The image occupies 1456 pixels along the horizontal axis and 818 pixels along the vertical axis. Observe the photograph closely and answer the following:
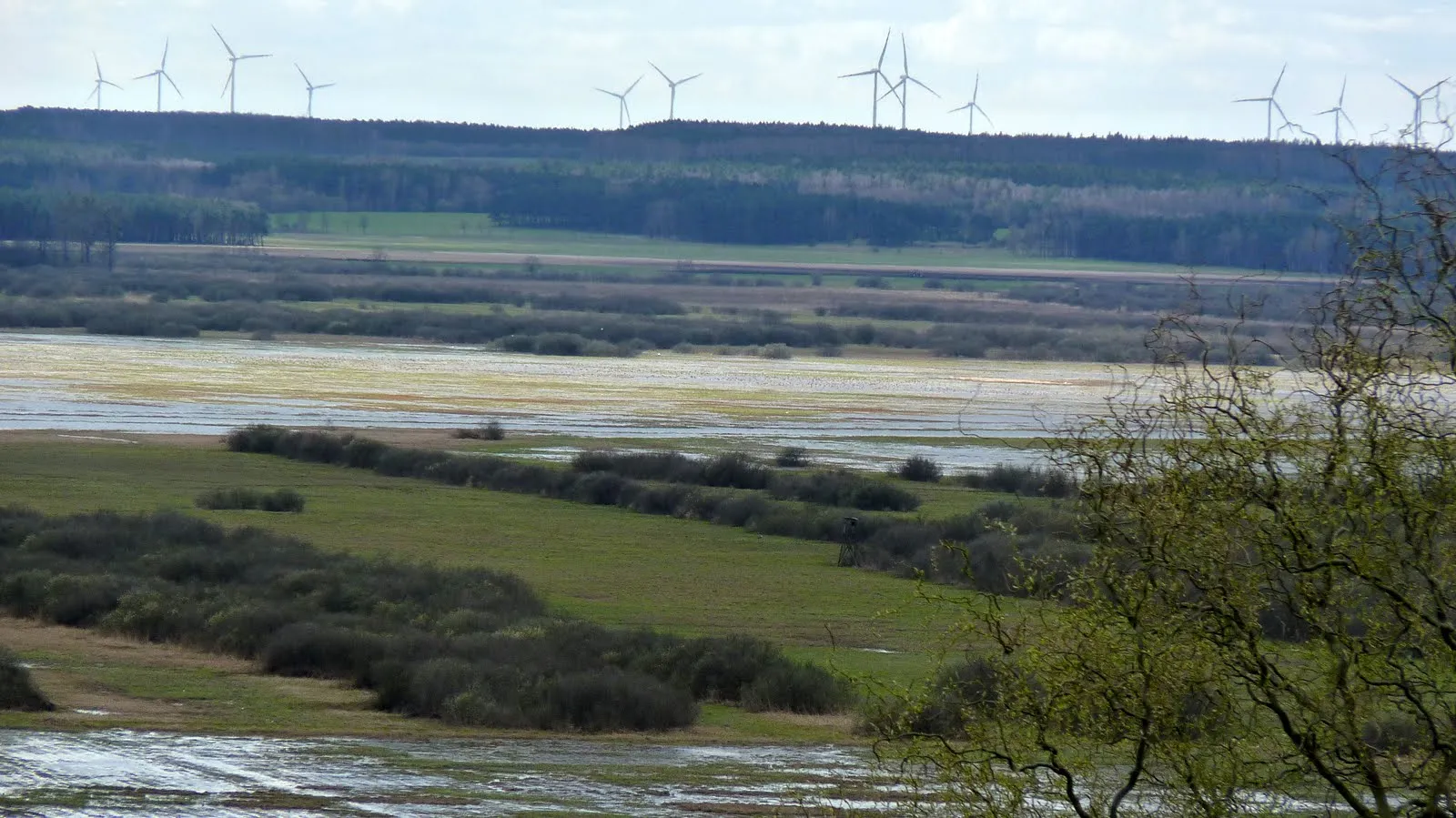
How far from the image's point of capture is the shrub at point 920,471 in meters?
52.4

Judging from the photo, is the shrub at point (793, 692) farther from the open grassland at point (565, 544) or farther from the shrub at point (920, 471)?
the shrub at point (920, 471)

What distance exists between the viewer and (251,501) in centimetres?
4291

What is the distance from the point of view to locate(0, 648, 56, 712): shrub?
2064 cm

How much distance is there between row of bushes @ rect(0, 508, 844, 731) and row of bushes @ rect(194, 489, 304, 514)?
25.9 ft

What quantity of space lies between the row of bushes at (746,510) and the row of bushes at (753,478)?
1.10 meters

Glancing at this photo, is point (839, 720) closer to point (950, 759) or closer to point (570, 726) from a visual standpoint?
point (570, 726)

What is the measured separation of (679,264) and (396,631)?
515ft

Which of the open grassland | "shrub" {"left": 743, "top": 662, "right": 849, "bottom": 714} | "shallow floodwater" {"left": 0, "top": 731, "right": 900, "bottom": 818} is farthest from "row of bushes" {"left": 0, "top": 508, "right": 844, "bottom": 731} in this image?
"shallow floodwater" {"left": 0, "top": 731, "right": 900, "bottom": 818}

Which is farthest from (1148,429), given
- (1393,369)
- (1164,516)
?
(1393,369)

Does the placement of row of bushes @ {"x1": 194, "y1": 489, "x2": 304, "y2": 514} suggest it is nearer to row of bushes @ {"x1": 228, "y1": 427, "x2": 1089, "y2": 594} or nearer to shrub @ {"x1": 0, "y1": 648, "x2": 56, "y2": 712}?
row of bushes @ {"x1": 228, "y1": 427, "x2": 1089, "y2": 594}

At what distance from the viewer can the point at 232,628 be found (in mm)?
26672

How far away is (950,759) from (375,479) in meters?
38.8

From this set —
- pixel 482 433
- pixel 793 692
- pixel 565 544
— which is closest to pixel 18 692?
pixel 793 692

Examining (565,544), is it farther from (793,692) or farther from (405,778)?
(405,778)
